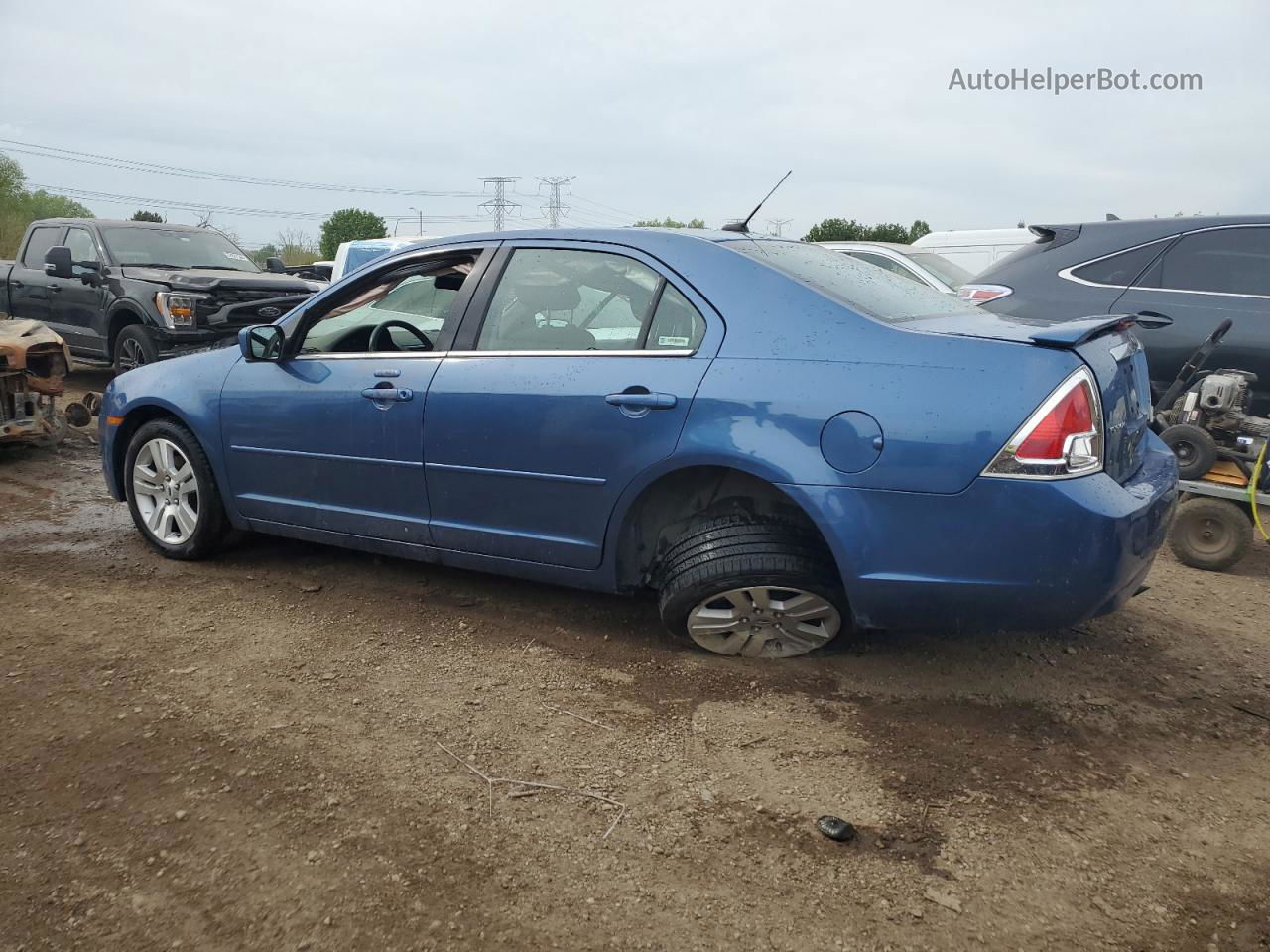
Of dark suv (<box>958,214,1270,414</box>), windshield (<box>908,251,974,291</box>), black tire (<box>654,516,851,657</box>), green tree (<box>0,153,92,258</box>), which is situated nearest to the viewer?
black tire (<box>654,516,851,657</box>)

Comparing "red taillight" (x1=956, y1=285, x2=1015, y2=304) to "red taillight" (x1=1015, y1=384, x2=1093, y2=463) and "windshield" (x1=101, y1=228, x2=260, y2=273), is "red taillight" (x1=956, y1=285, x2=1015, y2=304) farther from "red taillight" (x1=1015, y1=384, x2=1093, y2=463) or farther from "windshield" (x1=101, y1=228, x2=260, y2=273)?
"windshield" (x1=101, y1=228, x2=260, y2=273)

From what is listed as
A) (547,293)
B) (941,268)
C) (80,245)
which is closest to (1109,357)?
(547,293)

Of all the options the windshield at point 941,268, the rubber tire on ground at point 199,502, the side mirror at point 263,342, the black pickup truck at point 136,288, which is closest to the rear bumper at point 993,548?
the side mirror at point 263,342

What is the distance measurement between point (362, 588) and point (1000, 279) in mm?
4550

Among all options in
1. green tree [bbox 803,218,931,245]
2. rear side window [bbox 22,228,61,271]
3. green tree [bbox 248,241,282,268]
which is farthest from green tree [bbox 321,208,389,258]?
rear side window [bbox 22,228,61,271]

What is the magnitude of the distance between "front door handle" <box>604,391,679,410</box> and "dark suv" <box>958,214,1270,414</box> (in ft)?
12.4

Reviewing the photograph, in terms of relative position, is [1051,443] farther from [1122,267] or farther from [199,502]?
[1122,267]

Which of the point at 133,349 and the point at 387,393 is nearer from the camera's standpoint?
the point at 387,393

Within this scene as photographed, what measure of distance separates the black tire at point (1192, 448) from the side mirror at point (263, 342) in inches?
169

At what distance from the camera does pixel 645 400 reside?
10.9 feet

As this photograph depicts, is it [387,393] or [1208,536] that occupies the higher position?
[387,393]

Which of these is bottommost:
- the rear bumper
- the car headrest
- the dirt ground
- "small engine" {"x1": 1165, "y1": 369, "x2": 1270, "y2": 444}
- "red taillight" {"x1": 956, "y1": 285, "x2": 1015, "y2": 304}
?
the dirt ground

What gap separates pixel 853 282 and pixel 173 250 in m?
8.79

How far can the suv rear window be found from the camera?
3.36 m
